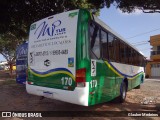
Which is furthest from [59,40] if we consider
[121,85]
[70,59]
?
[121,85]

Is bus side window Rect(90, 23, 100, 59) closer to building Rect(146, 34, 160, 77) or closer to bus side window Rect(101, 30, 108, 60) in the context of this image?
bus side window Rect(101, 30, 108, 60)

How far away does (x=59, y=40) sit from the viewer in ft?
25.0

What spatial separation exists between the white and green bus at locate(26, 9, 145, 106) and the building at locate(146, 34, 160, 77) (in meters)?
39.2

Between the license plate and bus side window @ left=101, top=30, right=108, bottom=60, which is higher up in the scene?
bus side window @ left=101, top=30, right=108, bottom=60

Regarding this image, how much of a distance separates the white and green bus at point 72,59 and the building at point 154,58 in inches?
1544

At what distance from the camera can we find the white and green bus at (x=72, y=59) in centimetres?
699

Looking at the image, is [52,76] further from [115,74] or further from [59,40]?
[115,74]

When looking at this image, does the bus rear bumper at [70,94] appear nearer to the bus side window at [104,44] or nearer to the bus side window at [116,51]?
the bus side window at [104,44]

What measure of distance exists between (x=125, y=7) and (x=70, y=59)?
4.86m

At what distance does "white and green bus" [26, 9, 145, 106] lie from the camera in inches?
275

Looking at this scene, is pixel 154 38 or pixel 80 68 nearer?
pixel 80 68

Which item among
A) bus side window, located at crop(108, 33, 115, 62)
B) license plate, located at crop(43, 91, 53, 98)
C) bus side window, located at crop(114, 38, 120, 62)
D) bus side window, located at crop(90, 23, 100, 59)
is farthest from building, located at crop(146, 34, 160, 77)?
license plate, located at crop(43, 91, 53, 98)

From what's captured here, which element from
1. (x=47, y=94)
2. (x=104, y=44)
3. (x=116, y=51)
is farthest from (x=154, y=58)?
A: (x=47, y=94)

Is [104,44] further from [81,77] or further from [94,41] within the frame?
[81,77]
